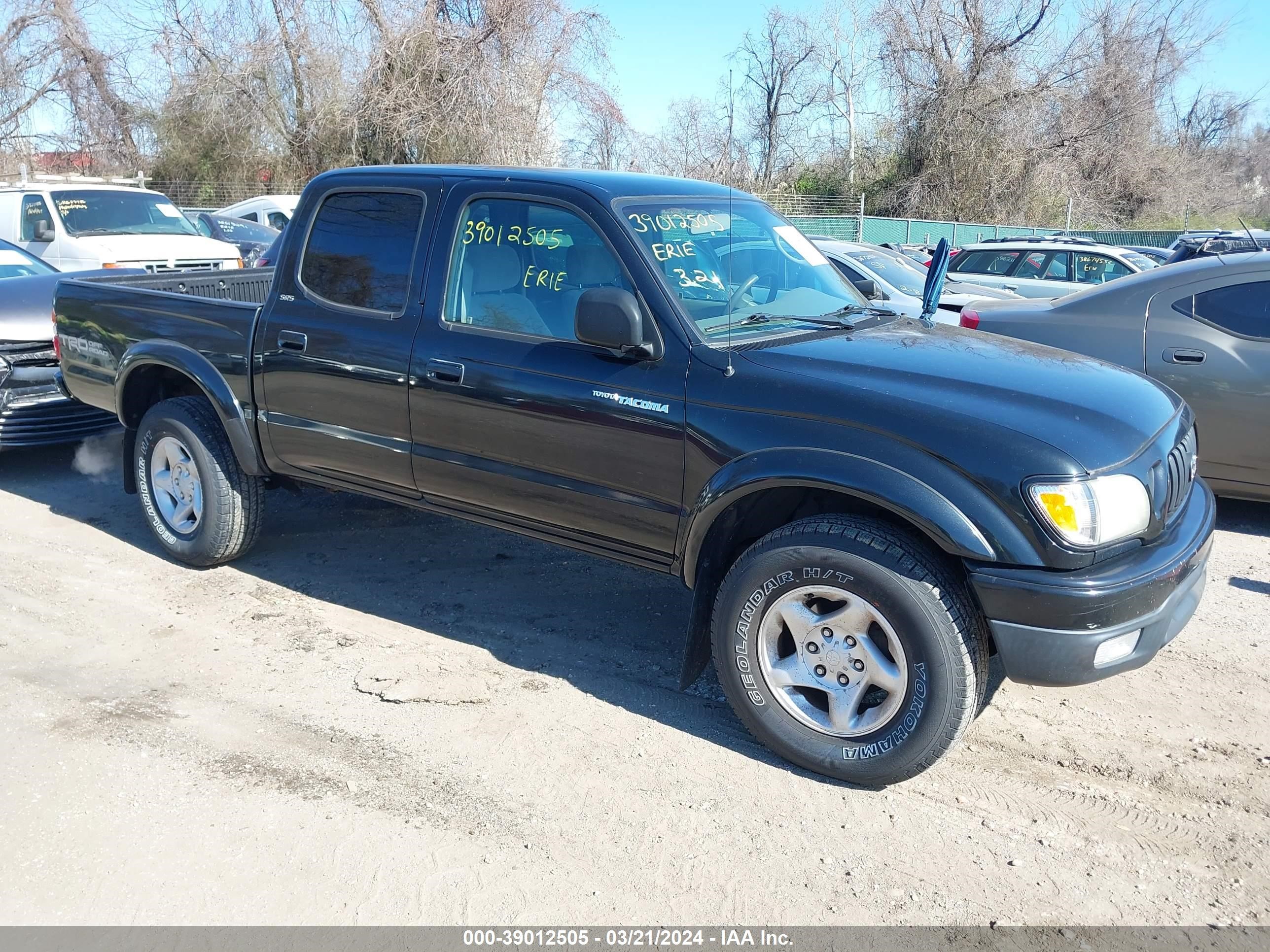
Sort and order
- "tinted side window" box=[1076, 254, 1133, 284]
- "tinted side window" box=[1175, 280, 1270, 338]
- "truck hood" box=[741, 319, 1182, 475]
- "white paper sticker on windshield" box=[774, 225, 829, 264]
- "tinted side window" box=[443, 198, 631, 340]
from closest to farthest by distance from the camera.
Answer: "truck hood" box=[741, 319, 1182, 475] < "tinted side window" box=[443, 198, 631, 340] < "white paper sticker on windshield" box=[774, 225, 829, 264] < "tinted side window" box=[1175, 280, 1270, 338] < "tinted side window" box=[1076, 254, 1133, 284]

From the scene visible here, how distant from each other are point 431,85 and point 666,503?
2590cm

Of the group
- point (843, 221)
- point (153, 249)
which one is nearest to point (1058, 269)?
point (153, 249)

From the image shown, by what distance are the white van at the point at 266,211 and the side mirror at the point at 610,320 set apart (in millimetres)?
18600

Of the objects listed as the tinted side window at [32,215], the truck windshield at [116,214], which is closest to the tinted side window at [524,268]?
the truck windshield at [116,214]

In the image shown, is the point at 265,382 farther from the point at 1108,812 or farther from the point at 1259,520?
the point at 1259,520

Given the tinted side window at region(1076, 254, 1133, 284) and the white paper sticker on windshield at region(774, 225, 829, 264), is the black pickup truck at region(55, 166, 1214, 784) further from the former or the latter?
the tinted side window at region(1076, 254, 1133, 284)

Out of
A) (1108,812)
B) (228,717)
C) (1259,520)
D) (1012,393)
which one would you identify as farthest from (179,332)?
(1259,520)

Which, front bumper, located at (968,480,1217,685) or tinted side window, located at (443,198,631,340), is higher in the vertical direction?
tinted side window, located at (443,198,631,340)

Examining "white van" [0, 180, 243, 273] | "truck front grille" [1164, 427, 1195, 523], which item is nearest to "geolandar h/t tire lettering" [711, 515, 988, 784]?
"truck front grille" [1164, 427, 1195, 523]

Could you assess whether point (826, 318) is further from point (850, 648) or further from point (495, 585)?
point (495, 585)

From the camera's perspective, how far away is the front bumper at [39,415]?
267 inches

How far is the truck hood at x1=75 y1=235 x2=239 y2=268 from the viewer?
39.6 feet

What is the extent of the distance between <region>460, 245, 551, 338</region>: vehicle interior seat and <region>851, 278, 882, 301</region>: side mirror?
381 cm

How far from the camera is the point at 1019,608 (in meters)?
3.15
